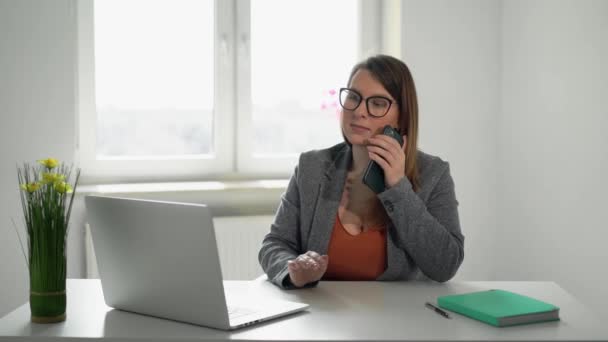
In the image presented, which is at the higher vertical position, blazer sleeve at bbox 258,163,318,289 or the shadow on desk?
blazer sleeve at bbox 258,163,318,289

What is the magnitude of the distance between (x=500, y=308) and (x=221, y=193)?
2064 millimetres

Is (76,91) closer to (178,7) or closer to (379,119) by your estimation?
(178,7)

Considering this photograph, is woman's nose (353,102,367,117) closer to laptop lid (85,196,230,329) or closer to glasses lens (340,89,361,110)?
glasses lens (340,89,361,110)

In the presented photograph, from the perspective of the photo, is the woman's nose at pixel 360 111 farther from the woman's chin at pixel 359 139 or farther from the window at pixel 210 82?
the window at pixel 210 82

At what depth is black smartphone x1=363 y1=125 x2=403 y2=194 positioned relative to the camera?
6.57 feet

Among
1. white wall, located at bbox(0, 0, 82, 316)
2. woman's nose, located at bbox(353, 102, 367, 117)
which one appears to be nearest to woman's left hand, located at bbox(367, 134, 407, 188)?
woman's nose, located at bbox(353, 102, 367, 117)

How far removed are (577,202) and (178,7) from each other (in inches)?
79.4

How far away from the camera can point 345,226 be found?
2.16 m

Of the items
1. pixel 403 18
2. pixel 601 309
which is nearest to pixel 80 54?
pixel 403 18

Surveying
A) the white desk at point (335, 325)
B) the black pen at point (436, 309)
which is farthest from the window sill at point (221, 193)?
the black pen at point (436, 309)

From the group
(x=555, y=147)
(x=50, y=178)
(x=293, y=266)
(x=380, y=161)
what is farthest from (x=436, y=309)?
(x=555, y=147)

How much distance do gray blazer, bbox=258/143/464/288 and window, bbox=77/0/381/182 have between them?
143 centimetres

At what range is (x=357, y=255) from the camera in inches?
82.9

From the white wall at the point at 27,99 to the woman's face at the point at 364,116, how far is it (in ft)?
5.14
